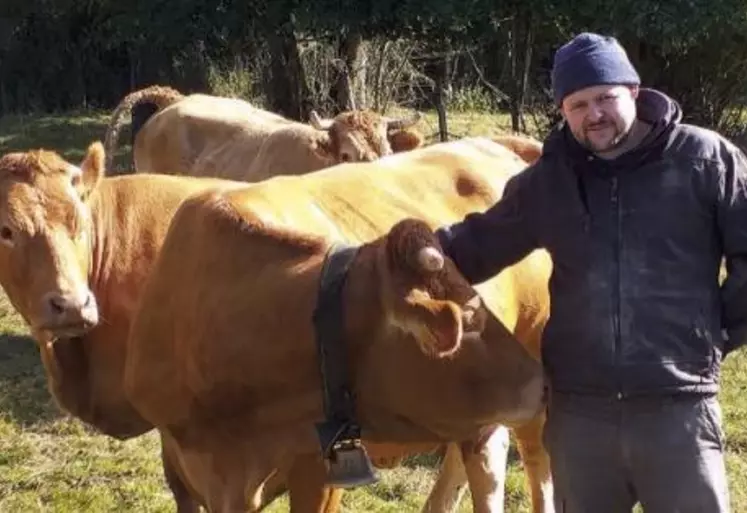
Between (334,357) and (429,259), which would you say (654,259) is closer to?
(429,259)

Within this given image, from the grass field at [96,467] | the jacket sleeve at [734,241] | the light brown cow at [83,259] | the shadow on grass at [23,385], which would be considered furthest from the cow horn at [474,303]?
the shadow on grass at [23,385]

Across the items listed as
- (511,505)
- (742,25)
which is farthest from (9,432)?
(742,25)

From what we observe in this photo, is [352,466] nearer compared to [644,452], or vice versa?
[644,452]

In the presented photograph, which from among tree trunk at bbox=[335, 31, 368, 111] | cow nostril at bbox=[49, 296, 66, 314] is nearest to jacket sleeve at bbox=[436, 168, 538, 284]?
cow nostril at bbox=[49, 296, 66, 314]

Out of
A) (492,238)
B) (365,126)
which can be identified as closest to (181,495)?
(492,238)

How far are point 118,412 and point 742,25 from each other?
10.8 meters

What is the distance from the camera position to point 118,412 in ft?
16.9

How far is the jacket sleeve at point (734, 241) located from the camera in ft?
10.6

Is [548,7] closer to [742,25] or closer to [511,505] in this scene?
[742,25]

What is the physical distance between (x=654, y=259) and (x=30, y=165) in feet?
8.10

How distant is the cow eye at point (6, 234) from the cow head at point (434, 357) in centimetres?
185

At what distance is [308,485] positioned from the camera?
13.4 feet

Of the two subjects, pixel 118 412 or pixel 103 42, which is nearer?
pixel 118 412

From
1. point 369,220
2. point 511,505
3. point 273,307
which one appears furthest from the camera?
point 511,505
